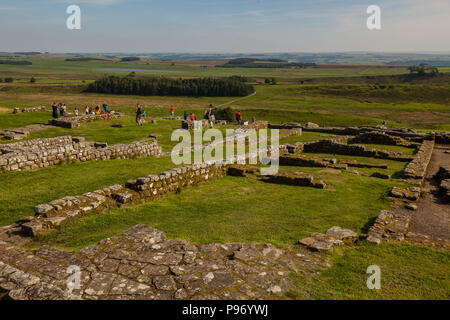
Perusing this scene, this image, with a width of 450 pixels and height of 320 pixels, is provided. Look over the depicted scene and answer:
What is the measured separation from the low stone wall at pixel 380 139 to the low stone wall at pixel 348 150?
488 centimetres

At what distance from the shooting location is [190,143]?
23.4 meters

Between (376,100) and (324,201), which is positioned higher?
(376,100)

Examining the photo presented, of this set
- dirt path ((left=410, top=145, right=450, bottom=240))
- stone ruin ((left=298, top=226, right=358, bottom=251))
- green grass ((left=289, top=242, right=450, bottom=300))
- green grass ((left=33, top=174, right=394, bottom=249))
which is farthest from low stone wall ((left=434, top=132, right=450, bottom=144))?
stone ruin ((left=298, top=226, right=358, bottom=251))

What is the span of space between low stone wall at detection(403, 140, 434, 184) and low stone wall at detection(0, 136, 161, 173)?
1342 cm

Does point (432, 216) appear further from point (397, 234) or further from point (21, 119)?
point (21, 119)

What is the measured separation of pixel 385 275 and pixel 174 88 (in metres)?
118

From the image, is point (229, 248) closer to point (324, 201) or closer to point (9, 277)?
point (9, 277)

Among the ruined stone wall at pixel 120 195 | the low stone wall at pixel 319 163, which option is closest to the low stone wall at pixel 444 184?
the low stone wall at pixel 319 163

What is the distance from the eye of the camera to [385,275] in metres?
6.41

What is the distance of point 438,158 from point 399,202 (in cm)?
1251

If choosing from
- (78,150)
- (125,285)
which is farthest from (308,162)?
(125,285)

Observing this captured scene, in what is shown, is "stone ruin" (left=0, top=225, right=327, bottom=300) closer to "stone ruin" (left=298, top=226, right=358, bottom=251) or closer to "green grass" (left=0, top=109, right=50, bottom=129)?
"stone ruin" (left=298, top=226, right=358, bottom=251)

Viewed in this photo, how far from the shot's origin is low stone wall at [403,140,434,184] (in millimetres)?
15372

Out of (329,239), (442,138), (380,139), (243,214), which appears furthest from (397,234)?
(442,138)
